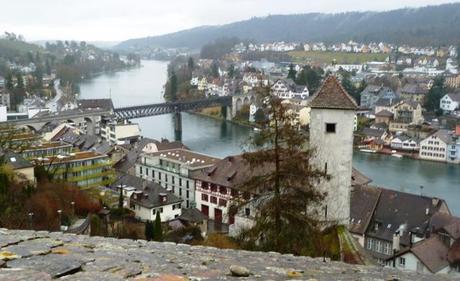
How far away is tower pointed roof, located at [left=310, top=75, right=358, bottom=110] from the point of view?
817 cm

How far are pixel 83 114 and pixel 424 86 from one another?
35.2 metres

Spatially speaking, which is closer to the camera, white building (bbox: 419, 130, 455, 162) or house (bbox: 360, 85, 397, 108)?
white building (bbox: 419, 130, 455, 162)

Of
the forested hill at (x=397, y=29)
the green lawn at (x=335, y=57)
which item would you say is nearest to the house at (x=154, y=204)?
the green lawn at (x=335, y=57)

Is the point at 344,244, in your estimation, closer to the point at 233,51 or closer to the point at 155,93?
the point at 155,93

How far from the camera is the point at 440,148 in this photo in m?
33.4

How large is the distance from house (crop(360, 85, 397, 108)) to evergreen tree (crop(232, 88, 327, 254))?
44.7 meters

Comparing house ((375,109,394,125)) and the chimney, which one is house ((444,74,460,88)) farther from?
the chimney

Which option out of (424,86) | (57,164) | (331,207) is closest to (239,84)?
(424,86)

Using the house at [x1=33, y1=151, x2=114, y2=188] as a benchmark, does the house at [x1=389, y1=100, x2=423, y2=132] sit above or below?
below

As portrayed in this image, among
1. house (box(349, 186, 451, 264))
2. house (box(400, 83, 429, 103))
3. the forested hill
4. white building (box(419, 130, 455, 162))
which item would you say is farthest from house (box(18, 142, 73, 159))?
the forested hill

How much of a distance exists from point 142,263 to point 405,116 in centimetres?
4192

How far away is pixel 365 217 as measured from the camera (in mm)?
16406

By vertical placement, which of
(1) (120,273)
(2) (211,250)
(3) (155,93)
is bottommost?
(3) (155,93)

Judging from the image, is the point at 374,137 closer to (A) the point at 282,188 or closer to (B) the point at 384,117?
(B) the point at 384,117
